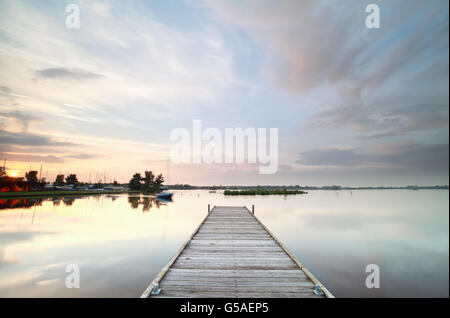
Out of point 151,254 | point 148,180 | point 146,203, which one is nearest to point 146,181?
point 148,180

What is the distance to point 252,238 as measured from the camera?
10812mm

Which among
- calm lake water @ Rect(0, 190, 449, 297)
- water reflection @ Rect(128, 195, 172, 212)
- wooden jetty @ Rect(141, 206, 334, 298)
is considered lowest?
water reflection @ Rect(128, 195, 172, 212)

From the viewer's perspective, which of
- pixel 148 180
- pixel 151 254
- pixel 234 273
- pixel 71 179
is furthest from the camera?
pixel 71 179

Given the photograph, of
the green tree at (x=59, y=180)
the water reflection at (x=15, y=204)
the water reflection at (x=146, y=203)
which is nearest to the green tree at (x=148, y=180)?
the water reflection at (x=146, y=203)

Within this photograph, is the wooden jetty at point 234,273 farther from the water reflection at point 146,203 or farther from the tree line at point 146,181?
the tree line at point 146,181

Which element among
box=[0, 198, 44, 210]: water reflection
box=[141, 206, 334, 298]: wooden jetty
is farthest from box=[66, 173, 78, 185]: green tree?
box=[141, 206, 334, 298]: wooden jetty

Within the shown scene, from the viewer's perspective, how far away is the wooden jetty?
5273 mm

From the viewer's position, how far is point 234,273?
21.0 feet

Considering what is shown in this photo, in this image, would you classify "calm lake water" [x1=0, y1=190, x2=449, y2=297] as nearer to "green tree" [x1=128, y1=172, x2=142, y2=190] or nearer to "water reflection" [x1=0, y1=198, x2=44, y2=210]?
"water reflection" [x1=0, y1=198, x2=44, y2=210]

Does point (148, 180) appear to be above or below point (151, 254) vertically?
above

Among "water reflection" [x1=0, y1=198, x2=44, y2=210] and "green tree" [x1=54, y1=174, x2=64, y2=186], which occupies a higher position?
"green tree" [x1=54, y1=174, x2=64, y2=186]

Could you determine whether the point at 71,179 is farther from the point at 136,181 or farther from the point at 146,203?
the point at 146,203

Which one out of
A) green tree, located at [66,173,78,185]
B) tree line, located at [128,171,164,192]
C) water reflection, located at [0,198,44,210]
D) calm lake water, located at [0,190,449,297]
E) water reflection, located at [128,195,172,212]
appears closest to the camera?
calm lake water, located at [0,190,449,297]
